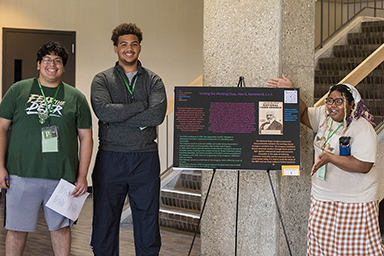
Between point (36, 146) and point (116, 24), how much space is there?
4.99m

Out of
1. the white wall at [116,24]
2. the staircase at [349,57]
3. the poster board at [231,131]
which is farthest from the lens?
the white wall at [116,24]

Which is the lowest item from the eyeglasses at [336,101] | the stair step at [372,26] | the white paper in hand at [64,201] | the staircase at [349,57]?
the white paper in hand at [64,201]

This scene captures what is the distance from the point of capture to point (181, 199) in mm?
5480

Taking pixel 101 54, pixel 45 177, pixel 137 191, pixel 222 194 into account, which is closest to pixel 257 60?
pixel 222 194

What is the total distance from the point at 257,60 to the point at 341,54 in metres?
4.95

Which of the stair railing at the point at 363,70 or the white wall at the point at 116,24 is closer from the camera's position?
the stair railing at the point at 363,70

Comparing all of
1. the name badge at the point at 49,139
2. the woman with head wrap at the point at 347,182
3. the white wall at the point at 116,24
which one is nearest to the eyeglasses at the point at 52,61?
the name badge at the point at 49,139

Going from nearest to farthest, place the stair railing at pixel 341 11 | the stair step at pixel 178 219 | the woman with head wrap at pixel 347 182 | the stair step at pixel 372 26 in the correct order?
the woman with head wrap at pixel 347 182 < the stair step at pixel 178 219 < the stair step at pixel 372 26 < the stair railing at pixel 341 11

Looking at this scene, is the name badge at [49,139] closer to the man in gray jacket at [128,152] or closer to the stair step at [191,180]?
the man in gray jacket at [128,152]

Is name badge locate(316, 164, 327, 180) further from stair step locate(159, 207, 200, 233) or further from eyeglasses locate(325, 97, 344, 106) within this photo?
stair step locate(159, 207, 200, 233)

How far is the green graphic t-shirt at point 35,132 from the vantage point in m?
2.79

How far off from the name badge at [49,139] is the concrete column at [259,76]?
128cm

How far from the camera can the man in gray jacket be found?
9.63 feet

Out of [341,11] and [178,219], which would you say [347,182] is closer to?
[178,219]
